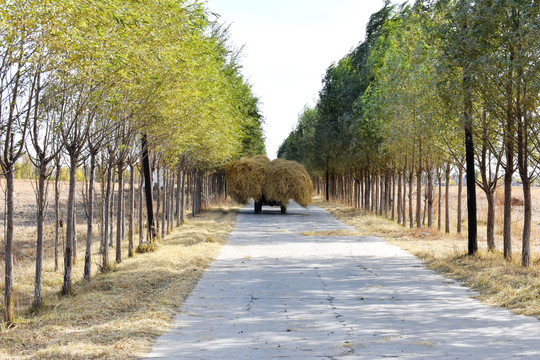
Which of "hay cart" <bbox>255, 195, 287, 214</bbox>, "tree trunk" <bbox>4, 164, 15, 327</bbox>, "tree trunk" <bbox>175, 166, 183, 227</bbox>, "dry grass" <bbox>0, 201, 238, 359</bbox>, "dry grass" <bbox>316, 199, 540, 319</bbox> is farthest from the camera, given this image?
"hay cart" <bbox>255, 195, 287, 214</bbox>

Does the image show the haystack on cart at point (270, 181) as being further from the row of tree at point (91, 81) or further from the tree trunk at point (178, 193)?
the row of tree at point (91, 81)

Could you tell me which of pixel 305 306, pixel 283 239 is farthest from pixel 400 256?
pixel 305 306

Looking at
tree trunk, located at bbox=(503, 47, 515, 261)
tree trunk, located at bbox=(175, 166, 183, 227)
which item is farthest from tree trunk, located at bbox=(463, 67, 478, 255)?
tree trunk, located at bbox=(175, 166, 183, 227)

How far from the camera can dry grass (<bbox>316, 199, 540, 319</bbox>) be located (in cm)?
1034

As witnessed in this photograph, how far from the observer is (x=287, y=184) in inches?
1384

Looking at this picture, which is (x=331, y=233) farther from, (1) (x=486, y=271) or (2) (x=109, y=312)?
(2) (x=109, y=312)

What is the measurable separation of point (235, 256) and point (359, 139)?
1972 cm

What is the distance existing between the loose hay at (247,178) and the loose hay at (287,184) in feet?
1.33

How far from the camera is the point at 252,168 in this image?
1406 inches

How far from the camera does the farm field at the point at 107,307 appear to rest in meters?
7.26

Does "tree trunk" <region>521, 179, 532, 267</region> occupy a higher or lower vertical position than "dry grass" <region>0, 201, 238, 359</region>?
higher

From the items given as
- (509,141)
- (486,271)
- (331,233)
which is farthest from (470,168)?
(331,233)

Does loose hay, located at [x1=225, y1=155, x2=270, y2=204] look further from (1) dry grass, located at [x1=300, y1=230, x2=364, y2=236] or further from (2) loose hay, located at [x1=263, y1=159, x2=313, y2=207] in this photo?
(1) dry grass, located at [x1=300, y1=230, x2=364, y2=236]

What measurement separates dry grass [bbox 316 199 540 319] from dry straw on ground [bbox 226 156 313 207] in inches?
506
